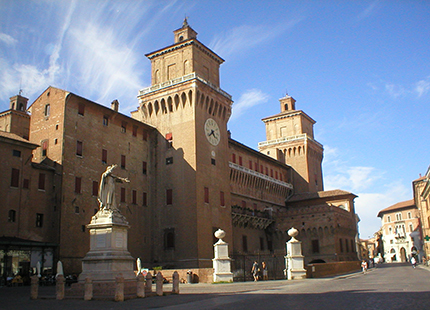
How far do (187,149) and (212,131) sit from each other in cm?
442

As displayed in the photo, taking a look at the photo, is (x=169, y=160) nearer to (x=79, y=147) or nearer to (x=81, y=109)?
(x=79, y=147)

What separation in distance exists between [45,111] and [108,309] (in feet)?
91.1

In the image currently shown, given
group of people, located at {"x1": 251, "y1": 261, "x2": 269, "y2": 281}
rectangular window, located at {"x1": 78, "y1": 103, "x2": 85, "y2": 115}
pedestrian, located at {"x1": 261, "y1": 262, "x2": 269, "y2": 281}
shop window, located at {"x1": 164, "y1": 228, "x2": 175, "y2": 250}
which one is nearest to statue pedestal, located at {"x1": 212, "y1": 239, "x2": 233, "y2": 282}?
group of people, located at {"x1": 251, "y1": 261, "x2": 269, "y2": 281}

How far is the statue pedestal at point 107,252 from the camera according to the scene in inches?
723

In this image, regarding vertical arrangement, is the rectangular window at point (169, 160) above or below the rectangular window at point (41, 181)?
above

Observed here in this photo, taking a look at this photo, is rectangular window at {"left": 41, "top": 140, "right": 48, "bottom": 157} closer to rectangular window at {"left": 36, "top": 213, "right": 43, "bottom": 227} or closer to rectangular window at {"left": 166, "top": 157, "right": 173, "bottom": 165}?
rectangular window at {"left": 36, "top": 213, "right": 43, "bottom": 227}

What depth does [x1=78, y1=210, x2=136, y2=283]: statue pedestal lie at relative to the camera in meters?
18.4

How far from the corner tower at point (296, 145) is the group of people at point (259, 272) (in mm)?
33885

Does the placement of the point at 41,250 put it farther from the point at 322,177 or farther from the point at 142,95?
the point at 322,177

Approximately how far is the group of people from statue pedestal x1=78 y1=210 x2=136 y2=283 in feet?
46.3

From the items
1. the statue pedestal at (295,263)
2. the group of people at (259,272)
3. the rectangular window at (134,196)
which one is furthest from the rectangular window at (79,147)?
the statue pedestal at (295,263)

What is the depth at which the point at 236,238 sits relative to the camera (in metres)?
50.0

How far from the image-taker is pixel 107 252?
18.6m

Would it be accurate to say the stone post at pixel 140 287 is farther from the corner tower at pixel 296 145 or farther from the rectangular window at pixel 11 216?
the corner tower at pixel 296 145
